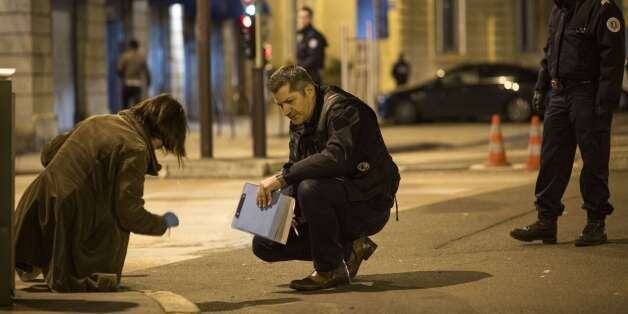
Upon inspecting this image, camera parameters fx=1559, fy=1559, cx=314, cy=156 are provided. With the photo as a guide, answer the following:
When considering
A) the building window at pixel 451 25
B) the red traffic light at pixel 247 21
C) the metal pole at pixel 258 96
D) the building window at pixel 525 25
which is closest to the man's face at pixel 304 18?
the metal pole at pixel 258 96

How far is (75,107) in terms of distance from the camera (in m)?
26.1

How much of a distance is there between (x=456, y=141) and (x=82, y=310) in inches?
667

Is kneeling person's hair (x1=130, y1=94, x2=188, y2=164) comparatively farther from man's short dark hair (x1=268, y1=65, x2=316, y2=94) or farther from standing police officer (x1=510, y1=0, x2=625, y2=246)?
standing police officer (x1=510, y1=0, x2=625, y2=246)

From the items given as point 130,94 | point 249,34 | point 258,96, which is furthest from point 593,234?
point 130,94

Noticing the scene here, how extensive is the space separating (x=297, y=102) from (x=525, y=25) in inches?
1446

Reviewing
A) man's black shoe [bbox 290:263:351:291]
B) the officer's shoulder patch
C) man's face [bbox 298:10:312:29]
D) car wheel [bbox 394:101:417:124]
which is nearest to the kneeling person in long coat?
man's black shoe [bbox 290:263:351:291]

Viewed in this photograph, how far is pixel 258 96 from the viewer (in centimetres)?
1856

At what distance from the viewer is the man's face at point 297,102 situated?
27.1 ft

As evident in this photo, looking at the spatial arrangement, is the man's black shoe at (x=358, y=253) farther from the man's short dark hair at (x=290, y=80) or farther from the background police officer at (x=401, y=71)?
the background police officer at (x=401, y=71)

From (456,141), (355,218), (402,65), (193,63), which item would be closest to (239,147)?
(456,141)

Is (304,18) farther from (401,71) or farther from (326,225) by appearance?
(401,71)

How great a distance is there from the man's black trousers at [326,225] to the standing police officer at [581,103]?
1611 mm

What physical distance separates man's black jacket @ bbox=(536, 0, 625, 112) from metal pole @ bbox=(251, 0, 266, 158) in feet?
29.3

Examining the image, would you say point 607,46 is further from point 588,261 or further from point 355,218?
point 355,218
